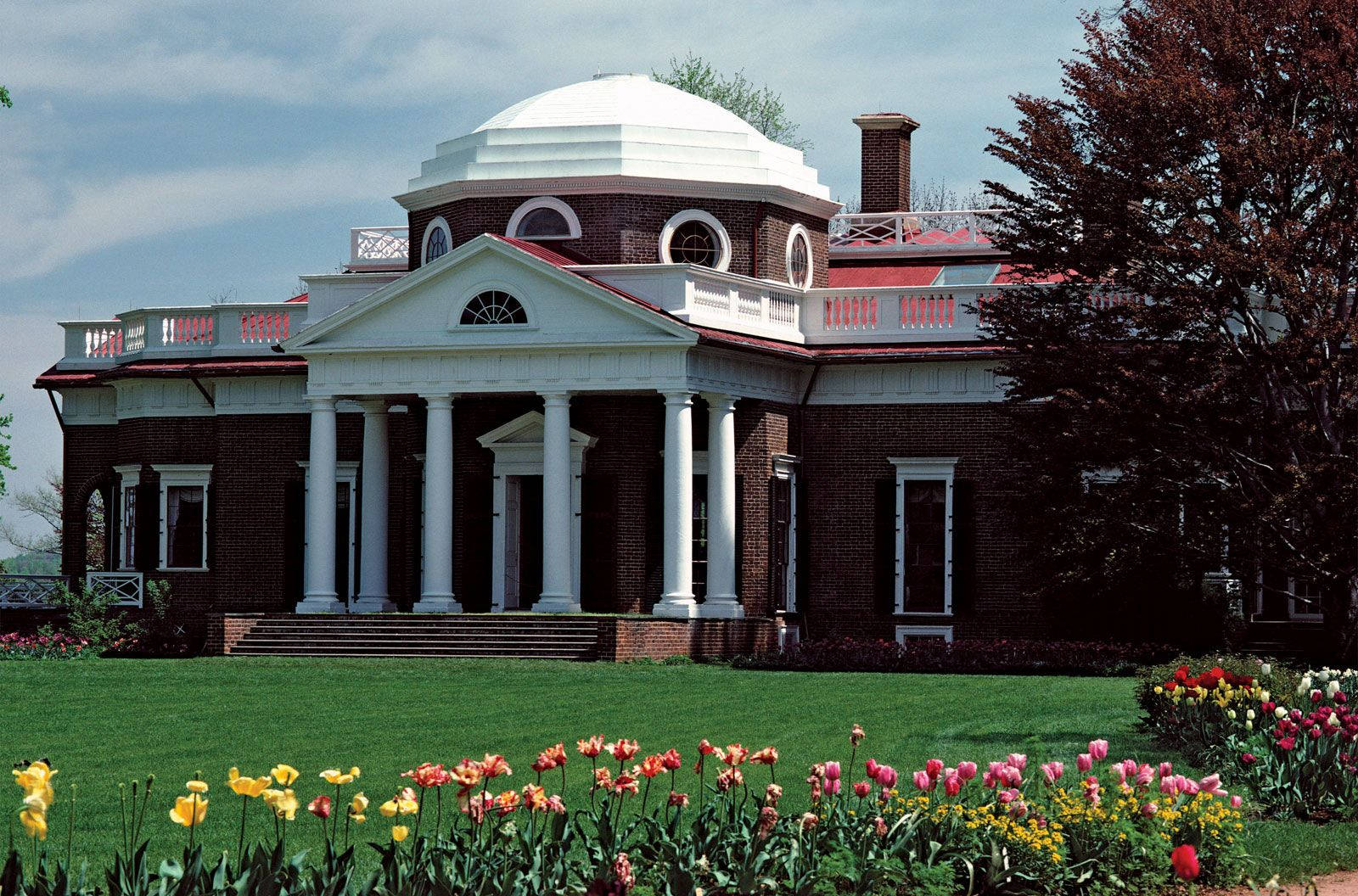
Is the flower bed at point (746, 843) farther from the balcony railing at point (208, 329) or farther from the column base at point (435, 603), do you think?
the balcony railing at point (208, 329)

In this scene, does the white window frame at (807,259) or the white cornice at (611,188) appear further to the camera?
the white window frame at (807,259)

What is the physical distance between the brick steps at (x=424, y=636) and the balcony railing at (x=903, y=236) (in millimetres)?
13390

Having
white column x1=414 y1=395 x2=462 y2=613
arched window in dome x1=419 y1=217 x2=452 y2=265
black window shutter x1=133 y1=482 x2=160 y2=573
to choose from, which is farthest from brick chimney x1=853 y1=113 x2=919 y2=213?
black window shutter x1=133 y1=482 x2=160 y2=573

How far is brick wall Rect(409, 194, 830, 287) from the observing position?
128ft

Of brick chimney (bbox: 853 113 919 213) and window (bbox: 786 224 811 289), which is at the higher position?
brick chimney (bbox: 853 113 919 213)

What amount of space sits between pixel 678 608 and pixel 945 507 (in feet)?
20.0

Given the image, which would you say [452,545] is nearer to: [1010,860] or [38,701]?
[38,701]

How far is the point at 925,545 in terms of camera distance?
3938 cm

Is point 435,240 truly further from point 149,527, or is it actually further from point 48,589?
point 48,589

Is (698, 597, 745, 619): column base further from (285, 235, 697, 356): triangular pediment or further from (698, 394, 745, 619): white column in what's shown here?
(285, 235, 697, 356): triangular pediment

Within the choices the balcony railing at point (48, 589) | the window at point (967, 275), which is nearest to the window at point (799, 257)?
the window at point (967, 275)

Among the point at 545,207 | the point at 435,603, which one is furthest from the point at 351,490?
the point at 545,207

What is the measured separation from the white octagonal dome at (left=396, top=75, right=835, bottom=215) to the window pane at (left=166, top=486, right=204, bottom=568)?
24.9ft

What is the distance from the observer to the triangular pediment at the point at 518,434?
126 feet
